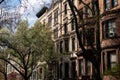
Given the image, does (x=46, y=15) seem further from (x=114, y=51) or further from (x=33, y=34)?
(x=114, y=51)

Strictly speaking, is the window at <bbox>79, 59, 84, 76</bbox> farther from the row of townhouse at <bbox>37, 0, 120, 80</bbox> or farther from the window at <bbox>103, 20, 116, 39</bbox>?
the window at <bbox>103, 20, 116, 39</bbox>

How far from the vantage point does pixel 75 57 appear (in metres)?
58.1

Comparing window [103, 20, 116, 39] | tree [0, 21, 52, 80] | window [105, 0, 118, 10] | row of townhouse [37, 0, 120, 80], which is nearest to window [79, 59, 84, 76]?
row of townhouse [37, 0, 120, 80]

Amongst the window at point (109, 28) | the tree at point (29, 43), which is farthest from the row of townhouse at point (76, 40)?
the tree at point (29, 43)

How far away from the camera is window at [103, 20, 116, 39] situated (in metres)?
46.9

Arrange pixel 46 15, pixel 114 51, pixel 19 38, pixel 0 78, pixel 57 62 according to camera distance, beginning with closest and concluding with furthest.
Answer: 1. pixel 114 51
2. pixel 19 38
3. pixel 57 62
4. pixel 46 15
5. pixel 0 78

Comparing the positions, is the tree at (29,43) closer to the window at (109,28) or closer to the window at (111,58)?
the window at (109,28)

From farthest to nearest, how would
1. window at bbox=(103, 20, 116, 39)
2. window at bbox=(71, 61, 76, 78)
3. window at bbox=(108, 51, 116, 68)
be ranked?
window at bbox=(71, 61, 76, 78)
window at bbox=(103, 20, 116, 39)
window at bbox=(108, 51, 116, 68)

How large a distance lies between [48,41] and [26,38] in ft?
13.2

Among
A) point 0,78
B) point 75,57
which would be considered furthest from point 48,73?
point 0,78

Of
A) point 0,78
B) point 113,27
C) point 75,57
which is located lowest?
point 0,78

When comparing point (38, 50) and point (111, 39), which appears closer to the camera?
point (111, 39)

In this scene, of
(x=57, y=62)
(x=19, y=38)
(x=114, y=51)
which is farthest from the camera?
(x=57, y=62)

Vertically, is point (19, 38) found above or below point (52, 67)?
above
